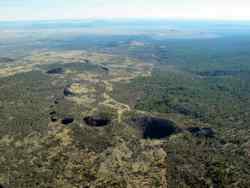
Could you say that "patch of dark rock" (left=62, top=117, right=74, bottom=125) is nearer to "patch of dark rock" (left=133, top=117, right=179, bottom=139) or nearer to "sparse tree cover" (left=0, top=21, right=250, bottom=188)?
"sparse tree cover" (left=0, top=21, right=250, bottom=188)

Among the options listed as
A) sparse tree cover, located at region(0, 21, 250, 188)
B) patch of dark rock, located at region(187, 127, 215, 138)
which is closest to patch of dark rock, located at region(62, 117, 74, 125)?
sparse tree cover, located at region(0, 21, 250, 188)

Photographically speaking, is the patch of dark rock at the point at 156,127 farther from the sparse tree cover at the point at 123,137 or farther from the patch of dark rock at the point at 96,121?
the patch of dark rock at the point at 96,121

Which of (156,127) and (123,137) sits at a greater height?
(123,137)

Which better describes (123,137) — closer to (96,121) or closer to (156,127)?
(156,127)

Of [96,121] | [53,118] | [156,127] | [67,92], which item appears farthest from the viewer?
[67,92]

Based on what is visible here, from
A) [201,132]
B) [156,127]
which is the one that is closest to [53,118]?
[156,127]

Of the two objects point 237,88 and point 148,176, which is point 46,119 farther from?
point 237,88

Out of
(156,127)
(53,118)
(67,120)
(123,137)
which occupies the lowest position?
(156,127)

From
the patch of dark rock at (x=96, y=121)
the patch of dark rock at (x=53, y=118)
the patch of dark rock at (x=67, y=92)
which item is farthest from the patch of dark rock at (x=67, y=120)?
the patch of dark rock at (x=67, y=92)
